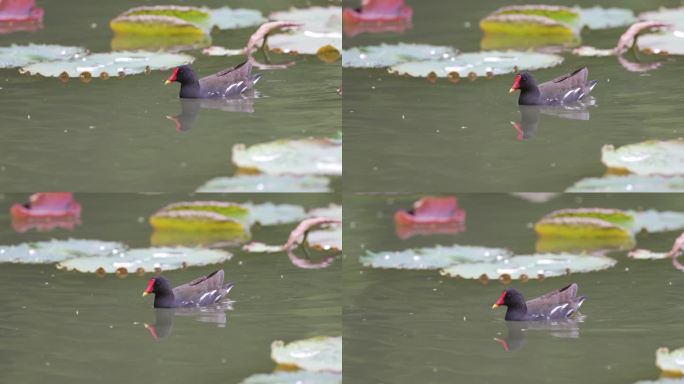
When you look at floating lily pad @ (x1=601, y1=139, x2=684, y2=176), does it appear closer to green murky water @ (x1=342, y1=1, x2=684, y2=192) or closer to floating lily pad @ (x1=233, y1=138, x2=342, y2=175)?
green murky water @ (x1=342, y1=1, x2=684, y2=192)

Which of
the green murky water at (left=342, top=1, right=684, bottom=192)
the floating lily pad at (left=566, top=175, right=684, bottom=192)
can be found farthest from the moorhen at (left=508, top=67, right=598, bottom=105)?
the floating lily pad at (left=566, top=175, right=684, bottom=192)

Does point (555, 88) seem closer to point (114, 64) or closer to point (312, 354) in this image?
point (312, 354)

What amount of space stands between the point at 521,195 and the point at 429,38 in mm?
1454

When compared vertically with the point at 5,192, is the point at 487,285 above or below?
below

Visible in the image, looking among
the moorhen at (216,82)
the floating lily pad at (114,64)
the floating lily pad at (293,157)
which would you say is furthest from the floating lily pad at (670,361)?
the floating lily pad at (114,64)

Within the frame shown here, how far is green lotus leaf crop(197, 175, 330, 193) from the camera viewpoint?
32.4 feet

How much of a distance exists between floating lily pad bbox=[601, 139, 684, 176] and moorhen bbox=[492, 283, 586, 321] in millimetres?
842

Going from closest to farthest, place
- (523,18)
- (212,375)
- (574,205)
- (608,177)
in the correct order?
1. (212,375)
2. (608,177)
3. (574,205)
4. (523,18)

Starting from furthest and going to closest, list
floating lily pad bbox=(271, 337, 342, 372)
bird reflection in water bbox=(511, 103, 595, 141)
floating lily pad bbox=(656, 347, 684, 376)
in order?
1. bird reflection in water bbox=(511, 103, 595, 141)
2. floating lily pad bbox=(271, 337, 342, 372)
3. floating lily pad bbox=(656, 347, 684, 376)

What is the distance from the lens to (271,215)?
10.4 meters

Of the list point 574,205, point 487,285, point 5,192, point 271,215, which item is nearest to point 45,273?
point 5,192

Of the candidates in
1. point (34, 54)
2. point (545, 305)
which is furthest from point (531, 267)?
point (34, 54)

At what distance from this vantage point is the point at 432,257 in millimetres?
10359

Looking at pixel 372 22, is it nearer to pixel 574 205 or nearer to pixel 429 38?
pixel 429 38
